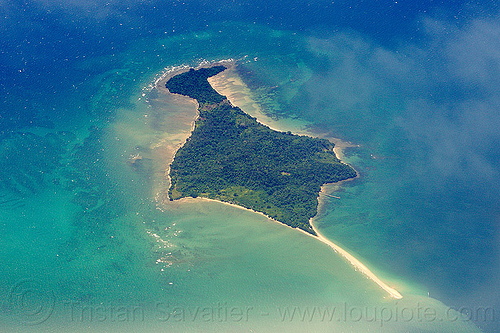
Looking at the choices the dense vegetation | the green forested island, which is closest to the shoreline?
the green forested island

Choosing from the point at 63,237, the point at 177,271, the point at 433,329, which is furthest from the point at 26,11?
the point at 433,329

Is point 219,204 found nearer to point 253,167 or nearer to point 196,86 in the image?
point 253,167

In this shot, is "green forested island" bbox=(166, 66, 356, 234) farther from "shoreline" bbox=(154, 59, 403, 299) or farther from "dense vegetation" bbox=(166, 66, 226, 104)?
"dense vegetation" bbox=(166, 66, 226, 104)

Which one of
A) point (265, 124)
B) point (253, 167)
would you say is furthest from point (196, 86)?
point (253, 167)

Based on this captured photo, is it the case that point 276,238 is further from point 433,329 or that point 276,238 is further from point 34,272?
point 34,272

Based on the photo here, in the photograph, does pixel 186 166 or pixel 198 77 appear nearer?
pixel 186 166

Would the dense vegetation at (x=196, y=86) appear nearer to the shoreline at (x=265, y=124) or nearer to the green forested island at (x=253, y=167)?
the shoreline at (x=265, y=124)
